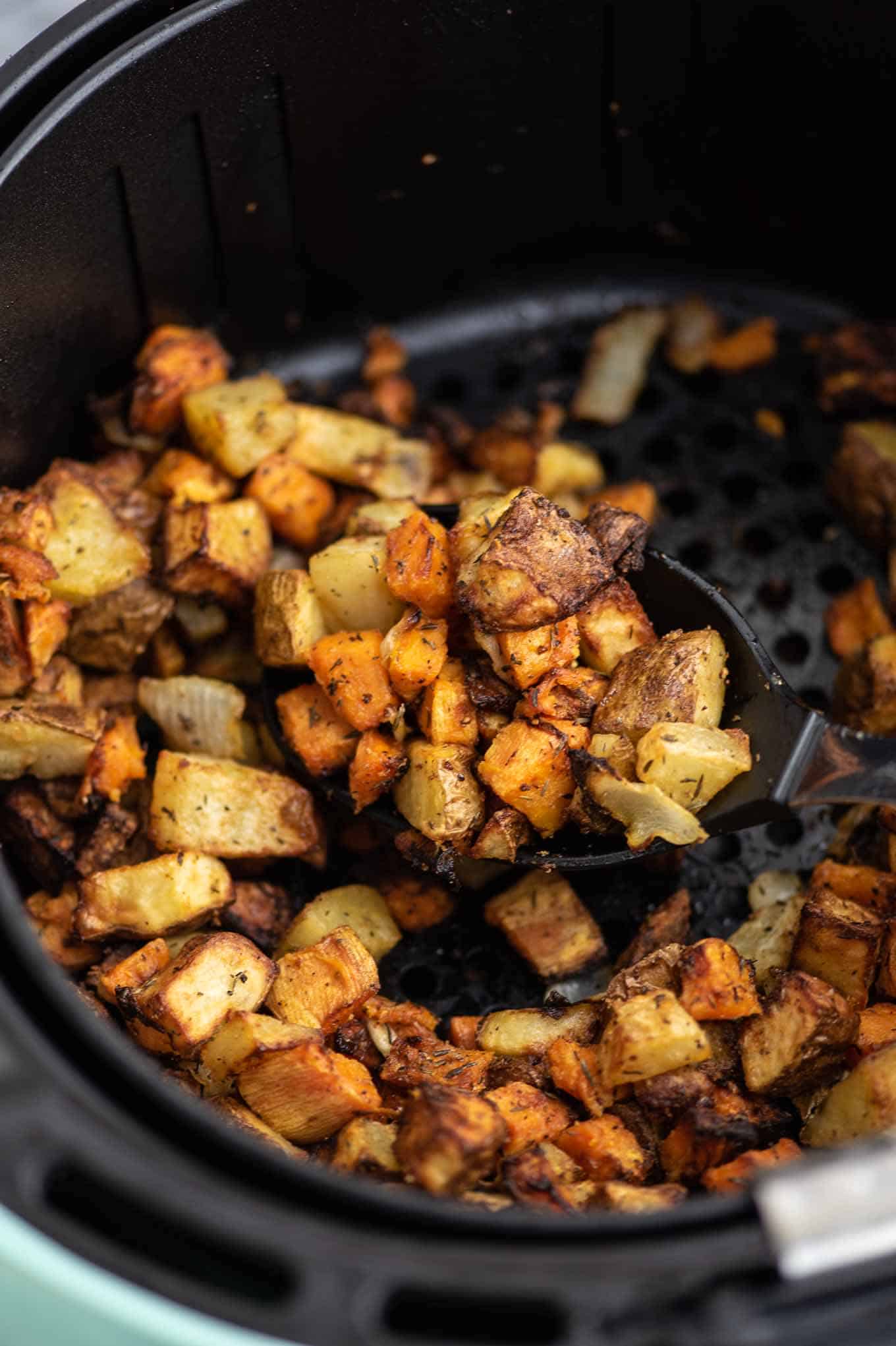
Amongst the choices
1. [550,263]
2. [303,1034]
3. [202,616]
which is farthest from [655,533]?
[303,1034]

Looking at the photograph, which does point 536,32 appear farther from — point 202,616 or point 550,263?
point 202,616

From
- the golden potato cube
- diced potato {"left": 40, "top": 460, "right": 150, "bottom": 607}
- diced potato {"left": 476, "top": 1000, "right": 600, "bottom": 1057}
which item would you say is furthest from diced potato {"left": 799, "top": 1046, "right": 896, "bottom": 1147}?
diced potato {"left": 40, "top": 460, "right": 150, "bottom": 607}

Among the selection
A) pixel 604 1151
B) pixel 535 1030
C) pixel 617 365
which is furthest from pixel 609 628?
pixel 617 365

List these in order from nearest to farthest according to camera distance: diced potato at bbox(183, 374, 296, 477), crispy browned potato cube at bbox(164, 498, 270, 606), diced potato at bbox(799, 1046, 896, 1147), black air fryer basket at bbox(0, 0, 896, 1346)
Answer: black air fryer basket at bbox(0, 0, 896, 1346)
diced potato at bbox(799, 1046, 896, 1147)
crispy browned potato cube at bbox(164, 498, 270, 606)
diced potato at bbox(183, 374, 296, 477)

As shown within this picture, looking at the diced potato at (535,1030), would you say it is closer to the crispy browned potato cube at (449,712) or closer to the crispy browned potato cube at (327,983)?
the crispy browned potato cube at (327,983)

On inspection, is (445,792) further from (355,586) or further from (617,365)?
(617,365)

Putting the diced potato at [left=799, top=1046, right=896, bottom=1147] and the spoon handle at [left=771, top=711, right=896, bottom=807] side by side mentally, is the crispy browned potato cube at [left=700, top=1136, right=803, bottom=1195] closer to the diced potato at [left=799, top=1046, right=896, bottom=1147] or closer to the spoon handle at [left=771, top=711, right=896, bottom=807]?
the diced potato at [left=799, top=1046, right=896, bottom=1147]
